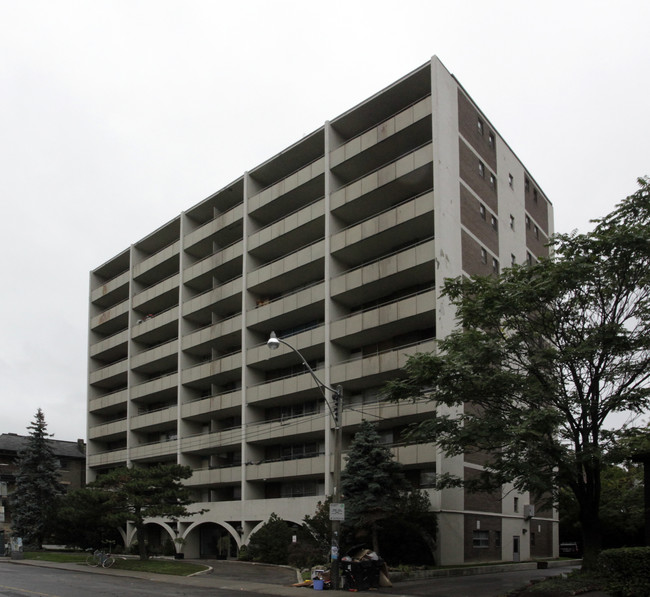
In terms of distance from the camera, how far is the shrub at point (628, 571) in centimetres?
Answer: 1866

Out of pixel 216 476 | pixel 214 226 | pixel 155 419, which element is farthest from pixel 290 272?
pixel 155 419

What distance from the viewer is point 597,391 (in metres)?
25.0

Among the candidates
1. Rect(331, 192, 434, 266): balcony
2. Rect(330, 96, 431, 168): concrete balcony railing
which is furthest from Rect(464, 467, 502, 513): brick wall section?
Rect(330, 96, 431, 168): concrete balcony railing

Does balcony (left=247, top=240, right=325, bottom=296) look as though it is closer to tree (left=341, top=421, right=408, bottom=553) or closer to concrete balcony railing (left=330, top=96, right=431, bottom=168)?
concrete balcony railing (left=330, top=96, right=431, bottom=168)

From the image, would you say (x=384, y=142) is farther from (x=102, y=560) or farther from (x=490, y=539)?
(x=102, y=560)

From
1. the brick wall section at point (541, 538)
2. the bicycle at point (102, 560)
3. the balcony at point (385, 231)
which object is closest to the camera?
the bicycle at point (102, 560)

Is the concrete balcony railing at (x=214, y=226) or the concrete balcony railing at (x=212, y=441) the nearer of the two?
the concrete balcony railing at (x=212, y=441)

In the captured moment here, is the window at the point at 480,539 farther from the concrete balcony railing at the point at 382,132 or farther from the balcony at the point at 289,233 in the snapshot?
the concrete balcony railing at the point at 382,132

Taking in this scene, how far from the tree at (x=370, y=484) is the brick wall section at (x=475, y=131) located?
20.3m

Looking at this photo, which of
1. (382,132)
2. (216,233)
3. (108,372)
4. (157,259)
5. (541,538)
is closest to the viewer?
(382,132)

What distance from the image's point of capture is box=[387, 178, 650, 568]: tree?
24062 mm

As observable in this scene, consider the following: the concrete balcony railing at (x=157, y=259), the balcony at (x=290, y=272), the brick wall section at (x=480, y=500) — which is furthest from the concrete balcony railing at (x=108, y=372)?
the brick wall section at (x=480, y=500)

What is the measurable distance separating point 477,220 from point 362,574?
80.8ft

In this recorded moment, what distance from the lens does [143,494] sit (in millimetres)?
39250
